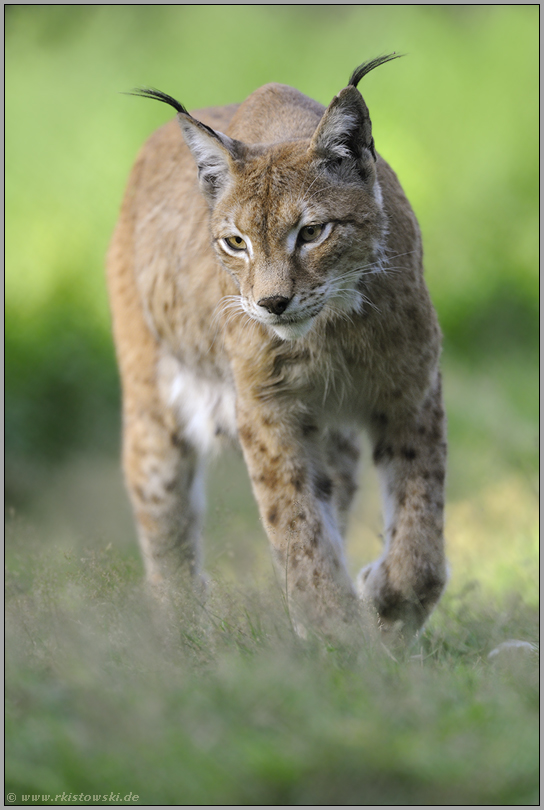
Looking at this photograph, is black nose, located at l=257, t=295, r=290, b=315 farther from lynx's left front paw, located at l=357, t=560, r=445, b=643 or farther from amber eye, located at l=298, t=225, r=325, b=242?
lynx's left front paw, located at l=357, t=560, r=445, b=643

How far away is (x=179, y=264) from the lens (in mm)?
4883

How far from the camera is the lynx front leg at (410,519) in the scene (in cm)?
374

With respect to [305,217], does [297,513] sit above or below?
below

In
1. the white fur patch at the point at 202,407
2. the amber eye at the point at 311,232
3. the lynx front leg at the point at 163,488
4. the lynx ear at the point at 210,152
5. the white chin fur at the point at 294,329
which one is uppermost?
the lynx ear at the point at 210,152

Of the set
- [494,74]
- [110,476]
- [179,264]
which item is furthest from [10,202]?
[179,264]

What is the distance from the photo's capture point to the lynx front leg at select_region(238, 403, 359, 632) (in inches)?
145

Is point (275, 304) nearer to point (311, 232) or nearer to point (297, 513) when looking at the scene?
point (311, 232)

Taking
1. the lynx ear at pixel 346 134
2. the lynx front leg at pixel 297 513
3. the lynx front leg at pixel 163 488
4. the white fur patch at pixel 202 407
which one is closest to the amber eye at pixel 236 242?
the lynx ear at pixel 346 134

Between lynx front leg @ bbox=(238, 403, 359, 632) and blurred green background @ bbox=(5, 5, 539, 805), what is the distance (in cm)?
23

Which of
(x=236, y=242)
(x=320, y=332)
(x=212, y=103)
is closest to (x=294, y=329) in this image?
(x=320, y=332)

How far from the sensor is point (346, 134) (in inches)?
134

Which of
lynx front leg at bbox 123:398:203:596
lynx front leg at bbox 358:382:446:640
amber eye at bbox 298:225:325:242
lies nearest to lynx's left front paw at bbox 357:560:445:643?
lynx front leg at bbox 358:382:446:640

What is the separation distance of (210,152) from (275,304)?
0.75 m

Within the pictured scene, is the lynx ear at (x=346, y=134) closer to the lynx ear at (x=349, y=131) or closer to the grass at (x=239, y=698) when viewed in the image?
the lynx ear at (x=349, y=131)
